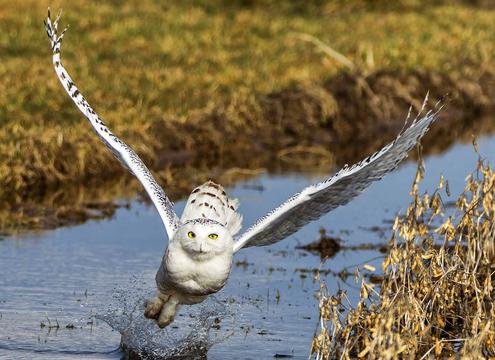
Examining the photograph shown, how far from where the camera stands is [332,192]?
27.0ft

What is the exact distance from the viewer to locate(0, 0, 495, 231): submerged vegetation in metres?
14.4

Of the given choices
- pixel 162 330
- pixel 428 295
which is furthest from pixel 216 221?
pixel 162 330

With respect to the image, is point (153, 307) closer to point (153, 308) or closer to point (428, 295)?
point (153, 308)

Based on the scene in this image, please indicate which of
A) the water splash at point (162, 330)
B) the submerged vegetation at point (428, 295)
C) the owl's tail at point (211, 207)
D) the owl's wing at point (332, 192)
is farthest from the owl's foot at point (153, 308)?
the submerged vegetation at point (428, 295)

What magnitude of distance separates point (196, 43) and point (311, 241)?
9.36m

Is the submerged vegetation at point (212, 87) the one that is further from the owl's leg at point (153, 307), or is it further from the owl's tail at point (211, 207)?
the owl's tail at point (211, 207)

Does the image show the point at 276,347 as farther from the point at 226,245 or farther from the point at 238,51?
the point at 238,51

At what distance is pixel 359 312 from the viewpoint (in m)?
7.74

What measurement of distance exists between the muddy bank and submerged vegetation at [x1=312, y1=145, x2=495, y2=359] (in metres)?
4.45

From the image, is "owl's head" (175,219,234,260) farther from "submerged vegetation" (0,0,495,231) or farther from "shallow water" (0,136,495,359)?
"submerged vegetation" (0,0,495,231)

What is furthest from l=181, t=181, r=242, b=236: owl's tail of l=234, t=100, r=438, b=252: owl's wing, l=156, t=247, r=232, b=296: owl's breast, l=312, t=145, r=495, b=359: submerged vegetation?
l=312, t=145, r=495, b=359: submerged vegetation

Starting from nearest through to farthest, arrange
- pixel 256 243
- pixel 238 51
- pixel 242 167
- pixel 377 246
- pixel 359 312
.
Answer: pixel 359 312 → pixel 256 243 → pixel 377 246 → pixel 242 167 → pixel 238 51

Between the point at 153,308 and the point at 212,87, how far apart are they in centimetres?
930

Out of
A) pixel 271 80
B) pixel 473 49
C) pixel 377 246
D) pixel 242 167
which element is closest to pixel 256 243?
pixel 377 246
